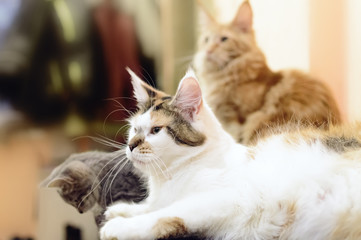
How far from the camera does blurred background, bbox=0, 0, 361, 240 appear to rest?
1.31m

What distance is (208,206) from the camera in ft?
2.60

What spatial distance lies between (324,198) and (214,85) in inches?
43.9

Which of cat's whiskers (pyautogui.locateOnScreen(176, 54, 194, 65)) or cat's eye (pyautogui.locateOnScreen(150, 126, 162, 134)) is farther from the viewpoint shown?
cat's whiskers (pyautogui.locateOnScreen(176, 54, 194, 65))

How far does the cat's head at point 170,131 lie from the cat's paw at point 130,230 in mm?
152

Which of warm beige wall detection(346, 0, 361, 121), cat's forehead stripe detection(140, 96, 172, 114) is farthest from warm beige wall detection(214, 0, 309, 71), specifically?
cat's forehead stripe detection(140, 96, 172, 114)

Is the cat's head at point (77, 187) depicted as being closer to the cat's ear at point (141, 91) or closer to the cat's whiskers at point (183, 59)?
the cat's ear at point (141, 91)

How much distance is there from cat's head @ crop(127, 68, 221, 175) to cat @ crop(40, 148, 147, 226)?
203 millimetres

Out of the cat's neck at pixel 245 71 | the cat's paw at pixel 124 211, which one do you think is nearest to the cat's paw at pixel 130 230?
the cat's paw at pixel 124 211

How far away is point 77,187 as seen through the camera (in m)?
1.13

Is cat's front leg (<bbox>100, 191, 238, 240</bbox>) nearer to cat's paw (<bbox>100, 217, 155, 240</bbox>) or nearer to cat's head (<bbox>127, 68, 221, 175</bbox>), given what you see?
cat's paw (<bbox>100, 217, 155, 240</bbox>)

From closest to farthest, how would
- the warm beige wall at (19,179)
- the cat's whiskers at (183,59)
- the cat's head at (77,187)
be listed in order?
the cat's head at (77,187), the warm beige wall at (19,179), the cat's whiskers at (183,59)

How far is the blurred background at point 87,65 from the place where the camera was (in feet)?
4.30

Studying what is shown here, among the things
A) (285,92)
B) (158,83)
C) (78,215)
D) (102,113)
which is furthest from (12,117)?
(285,92)

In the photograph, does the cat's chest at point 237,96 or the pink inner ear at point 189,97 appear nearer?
the pink inner ear at point 189,97
